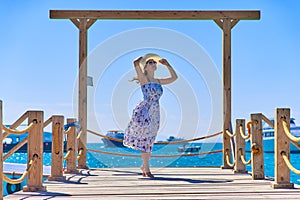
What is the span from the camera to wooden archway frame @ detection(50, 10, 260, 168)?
743 cm

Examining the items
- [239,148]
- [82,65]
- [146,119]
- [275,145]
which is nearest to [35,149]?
[146,119]

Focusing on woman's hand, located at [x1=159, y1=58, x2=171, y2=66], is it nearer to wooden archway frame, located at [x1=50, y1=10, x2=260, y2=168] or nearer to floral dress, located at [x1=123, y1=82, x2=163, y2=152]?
floral dress, located at [x1=123, y1=82, x2=163, y2=152]

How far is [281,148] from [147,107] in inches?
63.2

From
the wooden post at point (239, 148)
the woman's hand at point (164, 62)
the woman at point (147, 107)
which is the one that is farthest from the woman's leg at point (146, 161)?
the wooden post at point (239, 148)

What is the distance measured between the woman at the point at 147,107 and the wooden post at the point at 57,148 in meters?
0.79

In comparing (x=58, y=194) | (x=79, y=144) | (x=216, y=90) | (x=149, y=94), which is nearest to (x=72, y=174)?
(x=79, y=144)

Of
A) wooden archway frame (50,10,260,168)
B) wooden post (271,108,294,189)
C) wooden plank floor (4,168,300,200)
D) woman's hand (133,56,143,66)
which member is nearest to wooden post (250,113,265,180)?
wooden plank floor (4,168,300,200)

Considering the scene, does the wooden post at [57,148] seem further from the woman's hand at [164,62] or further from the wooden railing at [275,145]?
the wooden railing at [275,145]

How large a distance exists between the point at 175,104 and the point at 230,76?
0.96 metres

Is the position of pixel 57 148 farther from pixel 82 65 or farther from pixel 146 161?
pixel 82 65

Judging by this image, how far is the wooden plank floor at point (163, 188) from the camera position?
431 centimetres

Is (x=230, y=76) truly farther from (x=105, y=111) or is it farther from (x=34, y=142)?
(x=34, y=142)

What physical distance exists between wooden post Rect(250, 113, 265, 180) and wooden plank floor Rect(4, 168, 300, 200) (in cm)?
13

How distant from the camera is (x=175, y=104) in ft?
26.2
